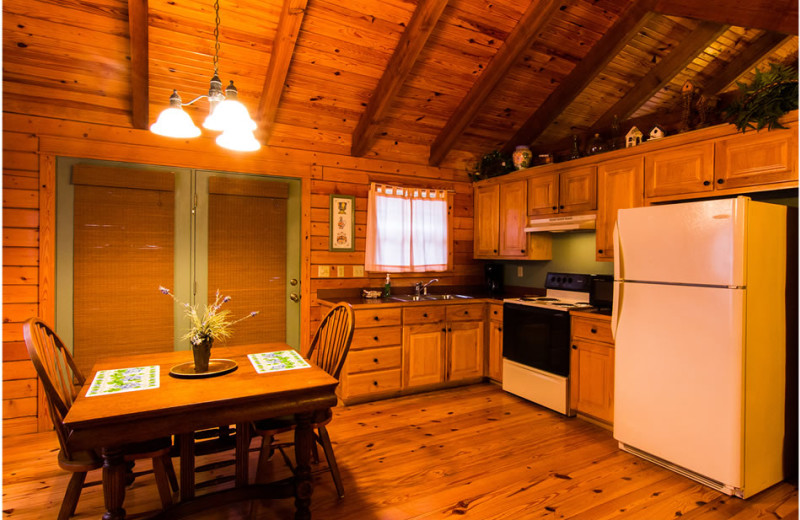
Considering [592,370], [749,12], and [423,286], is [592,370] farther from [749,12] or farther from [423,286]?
[749,12]

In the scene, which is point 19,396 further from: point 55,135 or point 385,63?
point 385,63

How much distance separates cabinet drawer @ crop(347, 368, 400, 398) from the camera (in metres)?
3.87

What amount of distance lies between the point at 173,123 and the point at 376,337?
2383 mm

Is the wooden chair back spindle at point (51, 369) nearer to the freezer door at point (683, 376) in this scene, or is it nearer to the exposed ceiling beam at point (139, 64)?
the exposed ceiling beam at point (139, 64)

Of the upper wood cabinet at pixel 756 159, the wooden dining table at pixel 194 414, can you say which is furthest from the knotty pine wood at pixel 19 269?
the upper wood cabinet at pixel 756 159

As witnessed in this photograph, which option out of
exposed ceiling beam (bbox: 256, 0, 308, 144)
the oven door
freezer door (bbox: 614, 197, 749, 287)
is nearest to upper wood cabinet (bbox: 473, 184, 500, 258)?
the oven door

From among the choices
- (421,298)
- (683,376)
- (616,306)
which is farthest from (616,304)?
(421,298)

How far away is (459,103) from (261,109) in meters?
1.81

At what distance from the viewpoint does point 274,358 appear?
2.59 m

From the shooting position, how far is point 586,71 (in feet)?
13.5

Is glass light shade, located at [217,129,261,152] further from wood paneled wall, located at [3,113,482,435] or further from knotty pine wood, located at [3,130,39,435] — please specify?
knotty pine wood, located at [3,130,39,435]

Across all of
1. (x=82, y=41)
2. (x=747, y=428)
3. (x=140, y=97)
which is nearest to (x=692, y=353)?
(x=747, y=428)

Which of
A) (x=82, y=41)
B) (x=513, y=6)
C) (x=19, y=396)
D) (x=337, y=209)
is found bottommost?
(x=19, y=396)

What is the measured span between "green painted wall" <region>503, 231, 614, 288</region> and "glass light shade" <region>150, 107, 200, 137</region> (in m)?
3.26
